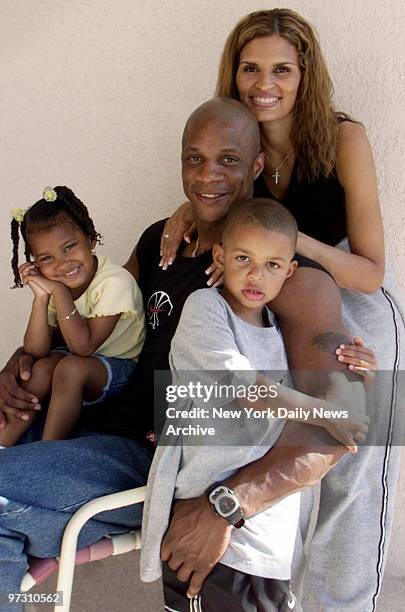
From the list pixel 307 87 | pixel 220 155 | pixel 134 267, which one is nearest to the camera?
pixel 220 155

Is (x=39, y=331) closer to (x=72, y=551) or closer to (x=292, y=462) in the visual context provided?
(x=72, y=551)

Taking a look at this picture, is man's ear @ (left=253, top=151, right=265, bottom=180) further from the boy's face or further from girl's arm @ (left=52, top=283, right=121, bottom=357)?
girl's arm @ (left=52, top=283, right=121, bottom=357)

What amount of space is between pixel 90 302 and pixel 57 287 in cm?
9

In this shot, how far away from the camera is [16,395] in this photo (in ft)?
5.57

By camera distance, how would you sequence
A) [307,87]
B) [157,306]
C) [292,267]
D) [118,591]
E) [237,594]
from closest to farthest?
1. [237,594]
2. [292,267]
3. [157,306]
4. [307,87]
5. [118,591]

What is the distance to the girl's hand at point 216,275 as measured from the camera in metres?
1.51

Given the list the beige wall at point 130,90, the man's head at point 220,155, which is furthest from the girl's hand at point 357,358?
the beige wall at point 130,90

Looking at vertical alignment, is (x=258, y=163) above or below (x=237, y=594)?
above

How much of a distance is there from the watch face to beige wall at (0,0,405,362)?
0.94 metres

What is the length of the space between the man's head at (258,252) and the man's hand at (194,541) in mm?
382

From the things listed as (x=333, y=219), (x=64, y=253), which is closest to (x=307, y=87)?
(x=333, y=219)

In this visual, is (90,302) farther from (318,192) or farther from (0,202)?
(0,202)

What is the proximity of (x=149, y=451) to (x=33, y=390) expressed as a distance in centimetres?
32

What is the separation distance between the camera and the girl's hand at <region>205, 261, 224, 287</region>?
1.51m
